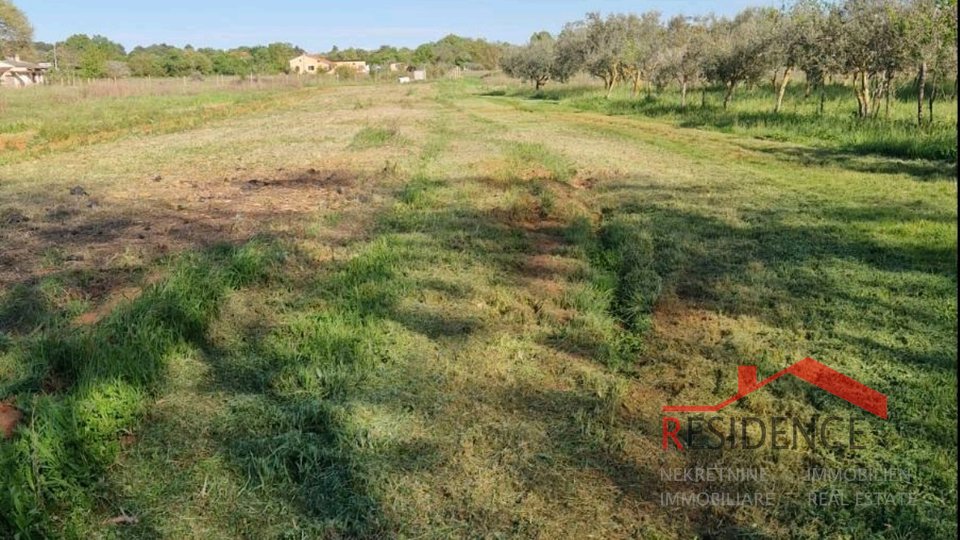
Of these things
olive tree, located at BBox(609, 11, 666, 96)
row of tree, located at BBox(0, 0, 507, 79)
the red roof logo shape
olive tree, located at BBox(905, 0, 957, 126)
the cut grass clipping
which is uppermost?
row of tree, located at BBox(0, 0, 507, 79)

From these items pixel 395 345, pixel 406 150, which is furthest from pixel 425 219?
pixel 406 150

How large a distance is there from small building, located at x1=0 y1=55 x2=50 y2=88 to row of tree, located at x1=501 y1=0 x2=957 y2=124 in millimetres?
56107

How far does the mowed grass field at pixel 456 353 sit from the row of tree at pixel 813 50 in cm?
696

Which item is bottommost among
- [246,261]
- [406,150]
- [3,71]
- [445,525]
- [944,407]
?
[445,525]

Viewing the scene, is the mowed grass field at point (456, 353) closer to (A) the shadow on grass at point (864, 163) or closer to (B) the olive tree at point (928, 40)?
(A) the shadow on grass at point (864, 163)

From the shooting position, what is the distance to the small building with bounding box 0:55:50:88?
62.1m

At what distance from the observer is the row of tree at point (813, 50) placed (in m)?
13.9

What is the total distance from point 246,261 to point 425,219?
2532 millimetres

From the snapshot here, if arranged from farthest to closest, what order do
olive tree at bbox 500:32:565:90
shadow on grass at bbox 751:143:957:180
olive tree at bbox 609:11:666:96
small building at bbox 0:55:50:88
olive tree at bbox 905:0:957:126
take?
small building at bbox 0:55:50:88
olive tree at bbox 500:32:565:90
olive tree at bbox 609:11:666:96
olive tree at bbox 905:0:957:126
shadow on grass at bbox 751:143:957:180

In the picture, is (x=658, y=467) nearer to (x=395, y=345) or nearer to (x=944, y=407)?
(x=944, y=407)

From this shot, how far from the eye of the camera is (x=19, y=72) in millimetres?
66312

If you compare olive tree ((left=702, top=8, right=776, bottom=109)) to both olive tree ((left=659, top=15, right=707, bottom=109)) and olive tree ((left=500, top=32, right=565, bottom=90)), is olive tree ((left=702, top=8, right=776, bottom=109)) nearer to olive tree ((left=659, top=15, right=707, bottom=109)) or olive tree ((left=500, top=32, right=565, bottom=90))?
olive tree ((left=659, top=15, right=707, bottom=109))

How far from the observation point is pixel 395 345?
4.22m

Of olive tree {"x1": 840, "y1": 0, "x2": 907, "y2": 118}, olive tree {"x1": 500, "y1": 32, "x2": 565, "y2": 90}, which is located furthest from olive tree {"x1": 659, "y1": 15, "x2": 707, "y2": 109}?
olive tree {"x1": 500, "y1": 32, "x2": 565, "y2": 90}
